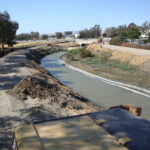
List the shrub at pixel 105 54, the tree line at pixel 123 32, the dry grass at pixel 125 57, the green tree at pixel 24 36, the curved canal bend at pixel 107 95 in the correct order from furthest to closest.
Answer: the green tree at pixel 24 36
the tree line at pixel 123 32
the shrub at pixel 105 54
the dry grass at pixel 125 57
the curved canal bend at pixel 107 95

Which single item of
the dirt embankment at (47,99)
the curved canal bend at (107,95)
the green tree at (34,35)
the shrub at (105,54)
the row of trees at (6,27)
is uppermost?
the row of trees at (6,27)

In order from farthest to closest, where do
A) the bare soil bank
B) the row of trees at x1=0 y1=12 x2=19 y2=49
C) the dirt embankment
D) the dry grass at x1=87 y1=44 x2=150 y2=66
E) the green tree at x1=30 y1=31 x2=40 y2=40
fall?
the green tree at x1=30 y1=31 x2=40 y2=40 < the row of trees at x1=0 y1=12 x2=19 y2=49 < the dry grass at x1=87 y1=44 x2=150 y2=66 < the dirt embankment < the bare soil bank

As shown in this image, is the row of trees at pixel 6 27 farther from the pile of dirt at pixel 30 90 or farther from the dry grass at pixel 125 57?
the pile of dirt at pixel 30 90

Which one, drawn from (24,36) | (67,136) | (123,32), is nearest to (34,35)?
(24,36)

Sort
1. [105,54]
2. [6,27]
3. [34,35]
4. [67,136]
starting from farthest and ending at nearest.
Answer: [34,35] → [105,54] → [6,27] → [67,136]

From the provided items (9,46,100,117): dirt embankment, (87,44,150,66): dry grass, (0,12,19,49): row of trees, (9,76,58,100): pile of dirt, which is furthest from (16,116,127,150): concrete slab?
(0,12,19,49): row of trees

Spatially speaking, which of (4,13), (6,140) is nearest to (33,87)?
(6,140)

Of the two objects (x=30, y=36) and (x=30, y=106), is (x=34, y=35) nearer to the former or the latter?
(x=30, y=36)

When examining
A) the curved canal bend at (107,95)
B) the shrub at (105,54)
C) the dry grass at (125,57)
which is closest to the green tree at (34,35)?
the dry grass at (125,57)

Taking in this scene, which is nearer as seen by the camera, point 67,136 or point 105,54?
point 67,136

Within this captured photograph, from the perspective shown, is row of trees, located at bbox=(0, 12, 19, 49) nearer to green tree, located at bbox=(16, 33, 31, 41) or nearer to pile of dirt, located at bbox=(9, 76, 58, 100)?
pile of dirt, located at bbox=(9, 76, 58, 100)

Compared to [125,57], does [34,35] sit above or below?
above

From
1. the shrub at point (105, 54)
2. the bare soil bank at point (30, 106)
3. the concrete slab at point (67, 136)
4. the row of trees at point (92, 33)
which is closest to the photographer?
the concrete slab at point (67, 136)

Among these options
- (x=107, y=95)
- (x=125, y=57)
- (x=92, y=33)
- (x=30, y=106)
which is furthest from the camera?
(x=92, y=33)
